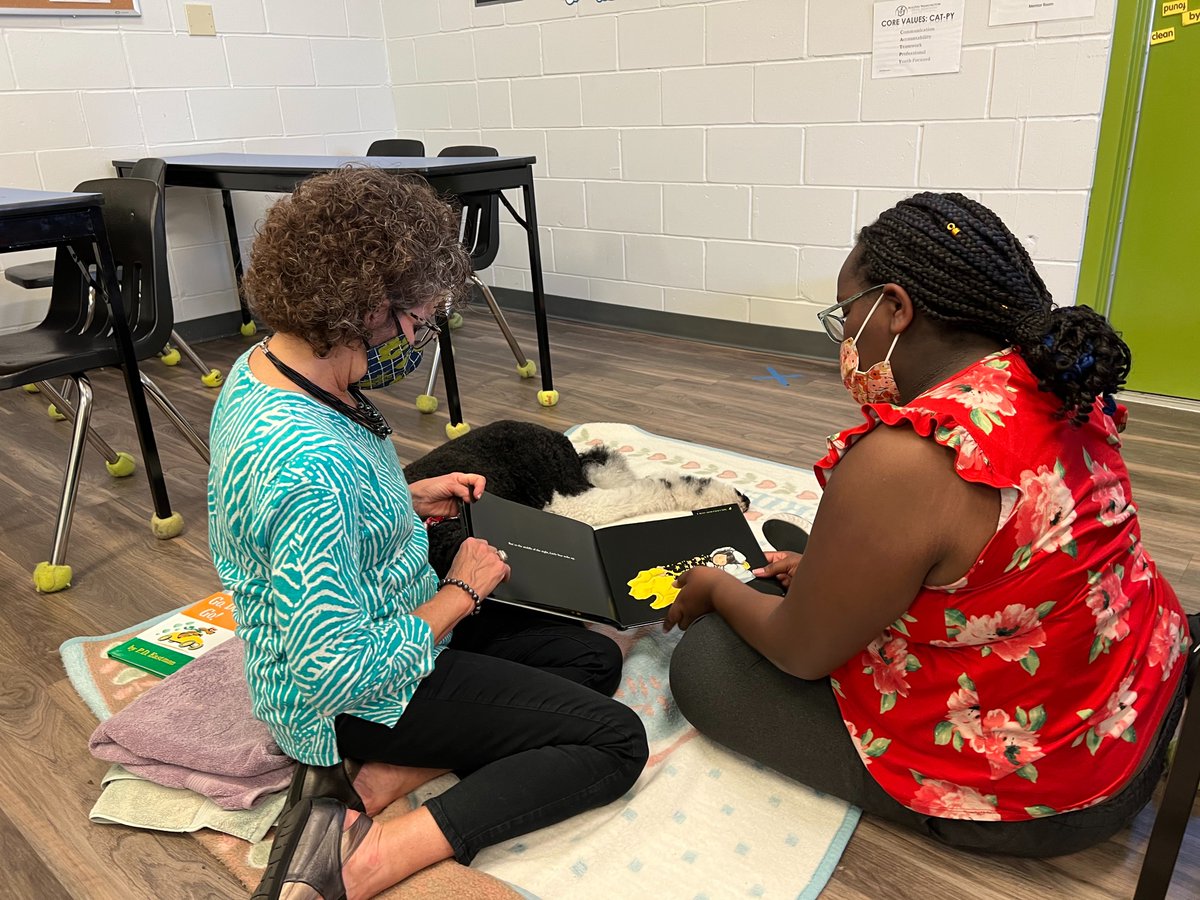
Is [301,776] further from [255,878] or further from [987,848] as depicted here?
[987,848]

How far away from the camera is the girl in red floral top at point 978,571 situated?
100 centimetres

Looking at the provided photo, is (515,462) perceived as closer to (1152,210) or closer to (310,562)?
(310,562)

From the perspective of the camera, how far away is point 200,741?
4.57 ft

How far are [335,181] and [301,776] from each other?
817mm

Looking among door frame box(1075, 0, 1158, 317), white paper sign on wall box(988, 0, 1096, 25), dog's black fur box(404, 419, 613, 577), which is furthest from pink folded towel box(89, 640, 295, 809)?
white paper sign on wall box(988, 0, 1096, 25)

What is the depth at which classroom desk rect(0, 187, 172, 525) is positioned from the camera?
6.21 feet

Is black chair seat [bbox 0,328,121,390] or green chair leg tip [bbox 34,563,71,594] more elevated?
black chair seat [bbox 0,328,121,390]

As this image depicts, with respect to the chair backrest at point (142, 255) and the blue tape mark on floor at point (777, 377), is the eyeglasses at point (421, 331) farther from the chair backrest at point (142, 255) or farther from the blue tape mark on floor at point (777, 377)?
the blue tape mark on floor at point (777, 377)

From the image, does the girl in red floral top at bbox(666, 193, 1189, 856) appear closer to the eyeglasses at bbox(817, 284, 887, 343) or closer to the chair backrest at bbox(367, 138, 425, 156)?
the eyeglasses at bbox(817, 284, 887, 343)

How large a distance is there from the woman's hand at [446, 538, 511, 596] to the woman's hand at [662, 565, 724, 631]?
1.00 ft

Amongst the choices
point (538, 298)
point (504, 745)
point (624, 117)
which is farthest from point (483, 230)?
point (504, 745)

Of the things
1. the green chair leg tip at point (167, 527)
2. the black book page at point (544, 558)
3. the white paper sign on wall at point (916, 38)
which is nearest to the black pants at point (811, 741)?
the black book page at point (544, 558)

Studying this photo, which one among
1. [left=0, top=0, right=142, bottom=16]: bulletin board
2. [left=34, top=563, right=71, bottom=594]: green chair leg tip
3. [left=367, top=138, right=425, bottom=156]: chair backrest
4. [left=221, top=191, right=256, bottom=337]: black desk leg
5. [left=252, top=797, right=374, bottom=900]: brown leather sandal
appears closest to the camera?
[left=252, top=797, right=374, bottom=900]: brown leather sandal

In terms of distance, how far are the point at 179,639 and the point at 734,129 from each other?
2739 millimetres
